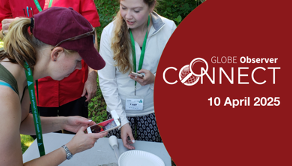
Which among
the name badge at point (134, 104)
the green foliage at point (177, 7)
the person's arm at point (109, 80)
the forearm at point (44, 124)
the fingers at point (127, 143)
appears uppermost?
the green foliage at point (177, 7)

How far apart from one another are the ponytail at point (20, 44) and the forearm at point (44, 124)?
568mm

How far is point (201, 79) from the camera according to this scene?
1384mm

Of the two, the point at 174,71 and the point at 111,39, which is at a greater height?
the point at 111,39

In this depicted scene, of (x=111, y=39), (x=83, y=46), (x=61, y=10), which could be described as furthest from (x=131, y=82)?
(x=61, y=10)

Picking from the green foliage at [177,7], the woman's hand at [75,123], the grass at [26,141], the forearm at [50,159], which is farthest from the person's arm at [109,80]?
the green foliage at [177,7]

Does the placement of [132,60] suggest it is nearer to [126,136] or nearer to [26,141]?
[126,136]

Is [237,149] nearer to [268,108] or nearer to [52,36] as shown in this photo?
[268,108]

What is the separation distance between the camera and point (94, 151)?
1.67m

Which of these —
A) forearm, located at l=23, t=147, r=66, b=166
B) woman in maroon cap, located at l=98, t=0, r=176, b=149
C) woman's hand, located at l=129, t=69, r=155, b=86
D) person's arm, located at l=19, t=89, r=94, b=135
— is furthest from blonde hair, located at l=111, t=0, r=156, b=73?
forearm, located at l=23, t=147, r=66, b=166

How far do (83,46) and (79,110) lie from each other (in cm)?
130

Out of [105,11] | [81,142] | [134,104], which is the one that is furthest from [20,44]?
[105,11]

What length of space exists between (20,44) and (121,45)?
2.67ft

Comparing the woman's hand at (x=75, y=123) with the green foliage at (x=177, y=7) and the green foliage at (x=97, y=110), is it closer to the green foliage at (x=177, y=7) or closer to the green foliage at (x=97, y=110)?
the green foliage at (x=97, y=110)

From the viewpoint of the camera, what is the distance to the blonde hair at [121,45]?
1.88 metres
